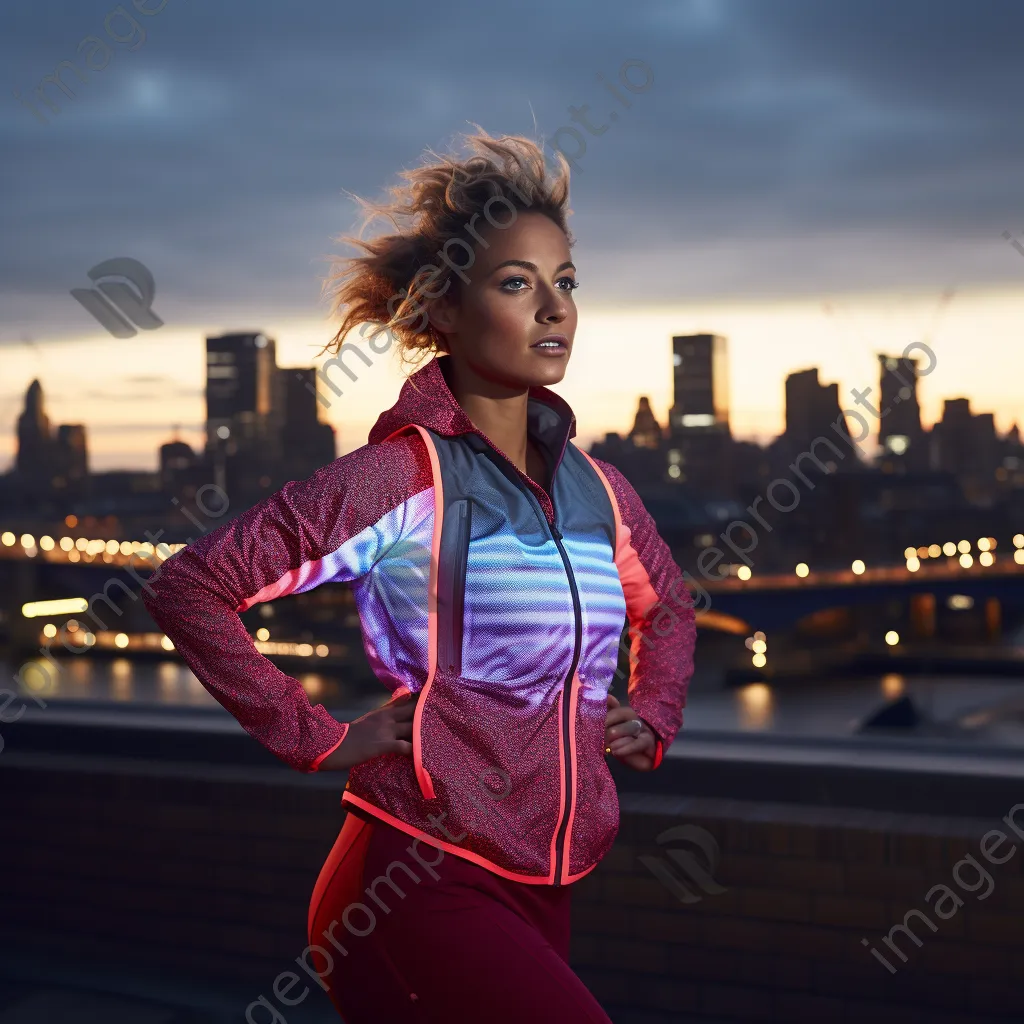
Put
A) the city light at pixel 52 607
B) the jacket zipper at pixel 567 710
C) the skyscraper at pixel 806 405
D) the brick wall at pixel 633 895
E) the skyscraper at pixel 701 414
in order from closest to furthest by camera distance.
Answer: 1. the jacket zipper at pixel 567 710
2. the brick wall at pixel 633 895
3. the city light at pixel 52 607
4. the skyscraper at pixel 701 414
5. the skyscraper at pixel 806 405

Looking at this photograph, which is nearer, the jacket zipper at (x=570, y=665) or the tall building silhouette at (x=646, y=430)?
the jacket zipper at (x=570, y=665)

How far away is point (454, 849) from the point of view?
1316mm

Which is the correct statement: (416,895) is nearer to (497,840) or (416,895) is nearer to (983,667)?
(497,840)

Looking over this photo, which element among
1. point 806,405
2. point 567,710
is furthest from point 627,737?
point 806,405

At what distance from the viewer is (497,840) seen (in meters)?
1.32

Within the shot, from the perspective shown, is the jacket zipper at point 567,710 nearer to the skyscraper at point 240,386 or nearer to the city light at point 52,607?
the skyscraper at point 240,386

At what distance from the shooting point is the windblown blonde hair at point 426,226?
146 centimetres

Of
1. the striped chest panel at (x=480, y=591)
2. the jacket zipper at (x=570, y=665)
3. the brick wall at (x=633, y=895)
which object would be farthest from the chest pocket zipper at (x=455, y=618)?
the brick wall at (x=633, y=895)

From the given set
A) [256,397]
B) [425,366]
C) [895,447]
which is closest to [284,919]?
[256,397]

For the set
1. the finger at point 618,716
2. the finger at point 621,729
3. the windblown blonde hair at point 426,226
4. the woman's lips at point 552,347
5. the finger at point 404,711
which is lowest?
the finger at point 621,729

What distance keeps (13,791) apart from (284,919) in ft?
2.78

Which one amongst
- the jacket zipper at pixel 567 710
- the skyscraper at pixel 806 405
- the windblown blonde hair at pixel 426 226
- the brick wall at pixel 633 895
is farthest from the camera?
the skyscraper at pixel 806 405

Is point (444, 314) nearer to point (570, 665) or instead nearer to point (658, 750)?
point (570, 665)

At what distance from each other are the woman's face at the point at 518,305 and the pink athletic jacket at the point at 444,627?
78 millimetres
